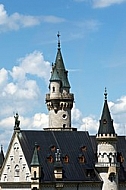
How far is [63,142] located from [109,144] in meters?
7.42

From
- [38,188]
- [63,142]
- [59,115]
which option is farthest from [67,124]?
[38,188]

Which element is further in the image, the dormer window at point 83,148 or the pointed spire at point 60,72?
the pointed spire at point 60,72

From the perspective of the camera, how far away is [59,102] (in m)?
146

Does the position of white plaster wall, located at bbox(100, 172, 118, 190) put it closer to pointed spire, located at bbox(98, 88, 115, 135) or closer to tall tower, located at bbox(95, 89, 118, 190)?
A: tall tower, located at bbox(95, 89, 118, 190)

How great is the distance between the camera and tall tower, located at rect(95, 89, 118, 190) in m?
127

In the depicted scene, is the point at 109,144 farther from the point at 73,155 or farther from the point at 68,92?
the point at 68,92

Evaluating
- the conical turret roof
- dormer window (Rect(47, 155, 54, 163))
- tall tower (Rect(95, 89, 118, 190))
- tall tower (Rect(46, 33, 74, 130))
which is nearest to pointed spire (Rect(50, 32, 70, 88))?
tall tower (Rect(46, 33, 74, 130))

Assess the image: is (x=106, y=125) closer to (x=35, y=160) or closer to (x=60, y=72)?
(x=35, y=160)

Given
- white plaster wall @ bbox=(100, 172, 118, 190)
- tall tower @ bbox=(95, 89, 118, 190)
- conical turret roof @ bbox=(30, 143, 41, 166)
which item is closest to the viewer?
conical turret roof @ bbox=(30, 143, 41, 166)

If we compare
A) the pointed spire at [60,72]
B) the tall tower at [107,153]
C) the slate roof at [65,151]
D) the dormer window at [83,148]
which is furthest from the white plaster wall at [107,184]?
the pointed spire at [60,72]

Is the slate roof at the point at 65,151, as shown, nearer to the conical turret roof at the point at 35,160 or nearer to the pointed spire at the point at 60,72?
the conical turret roof at the point at 35,160

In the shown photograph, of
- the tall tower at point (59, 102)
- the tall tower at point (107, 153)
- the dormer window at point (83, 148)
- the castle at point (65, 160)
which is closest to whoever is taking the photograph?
the castle at point (65, 160)

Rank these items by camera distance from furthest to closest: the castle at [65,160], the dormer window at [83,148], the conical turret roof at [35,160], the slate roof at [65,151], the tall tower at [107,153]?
the dormer window at [83,148] → the tall tower at [107,153] → the slate roof at [65,151] → the castle at [65,160] → the conical turret roof at [35,160]

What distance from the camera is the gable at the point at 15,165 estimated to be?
125188mm
